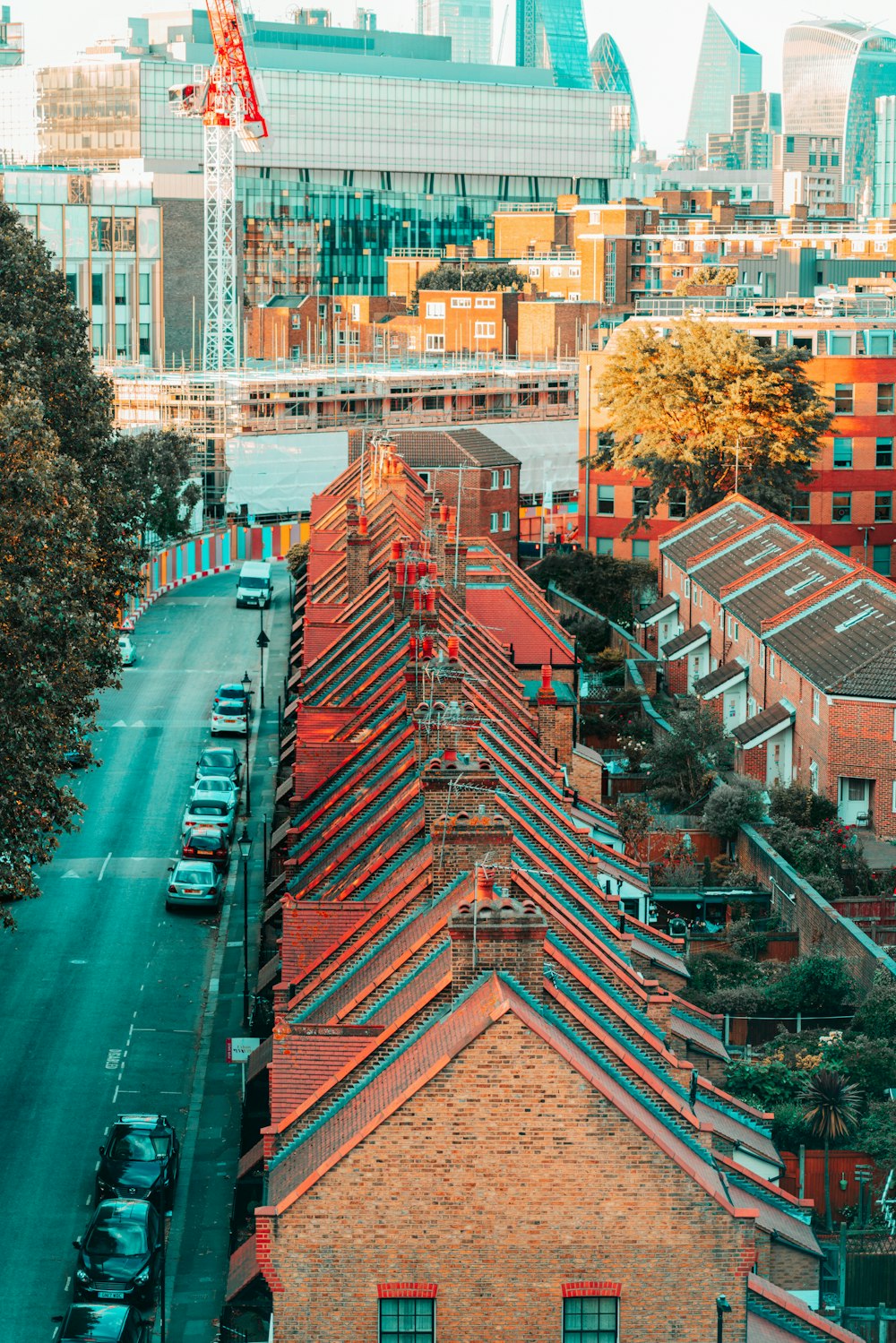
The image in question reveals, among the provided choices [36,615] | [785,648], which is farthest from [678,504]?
[36,615]

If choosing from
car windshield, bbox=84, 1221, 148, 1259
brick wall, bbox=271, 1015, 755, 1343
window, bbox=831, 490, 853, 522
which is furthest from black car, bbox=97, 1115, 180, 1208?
window, bbox=831, 490, 853, 522

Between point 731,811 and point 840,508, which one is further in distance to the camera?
point 840,508

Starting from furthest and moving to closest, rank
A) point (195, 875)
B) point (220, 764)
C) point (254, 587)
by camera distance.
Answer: point (254, 587) < point (220, 764) < point (195, 875)

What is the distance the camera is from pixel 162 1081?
45.1m

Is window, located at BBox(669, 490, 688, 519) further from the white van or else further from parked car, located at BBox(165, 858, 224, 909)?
parked car, located at BBox(165, 858, 224, 909)

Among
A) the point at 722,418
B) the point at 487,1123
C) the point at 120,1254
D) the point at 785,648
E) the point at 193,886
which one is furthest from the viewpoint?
the point at 722,418

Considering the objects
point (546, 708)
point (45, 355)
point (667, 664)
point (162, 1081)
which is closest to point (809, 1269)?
point (162, 1081)

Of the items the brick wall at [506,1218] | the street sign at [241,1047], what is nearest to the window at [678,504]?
the street sign at [241,1047]

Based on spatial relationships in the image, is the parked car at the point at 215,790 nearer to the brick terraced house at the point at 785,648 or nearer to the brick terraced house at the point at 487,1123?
the brick terraced house at the point at 785,648

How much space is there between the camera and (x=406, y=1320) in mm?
23406

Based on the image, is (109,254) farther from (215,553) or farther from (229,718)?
(229,718)

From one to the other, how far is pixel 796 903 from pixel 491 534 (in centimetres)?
4624

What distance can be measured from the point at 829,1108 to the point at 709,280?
127m

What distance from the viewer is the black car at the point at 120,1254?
1352 inches
